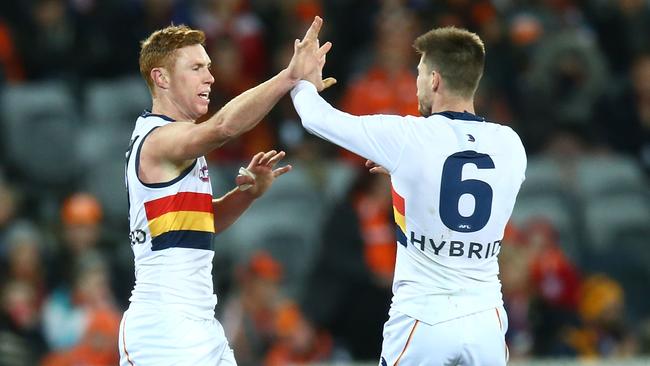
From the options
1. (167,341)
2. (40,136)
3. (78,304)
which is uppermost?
(40,136)

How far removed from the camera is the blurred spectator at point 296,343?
1141 centimetres

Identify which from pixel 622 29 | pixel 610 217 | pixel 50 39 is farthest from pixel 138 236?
pixel 622 29

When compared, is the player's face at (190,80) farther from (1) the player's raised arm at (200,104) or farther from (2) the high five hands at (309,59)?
(2) the high five hands at (309,59)

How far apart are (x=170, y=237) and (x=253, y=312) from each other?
4578 mm

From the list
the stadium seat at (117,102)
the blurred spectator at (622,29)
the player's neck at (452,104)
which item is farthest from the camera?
the blurred spectator at (622,29)

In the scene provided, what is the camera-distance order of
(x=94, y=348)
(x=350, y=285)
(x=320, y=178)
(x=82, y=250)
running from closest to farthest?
1. (x=94, y=348)
2. (x=350, y=285)
3. (x=82, y=250)
4. (x=320, y=178)

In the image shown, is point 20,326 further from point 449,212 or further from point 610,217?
point 610,217

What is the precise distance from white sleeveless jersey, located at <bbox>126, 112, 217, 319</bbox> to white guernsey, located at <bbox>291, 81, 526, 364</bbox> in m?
0.74

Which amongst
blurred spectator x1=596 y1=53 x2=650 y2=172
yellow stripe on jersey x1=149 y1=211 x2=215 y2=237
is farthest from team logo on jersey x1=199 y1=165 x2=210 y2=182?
blurred spectator x1=596 y1=53 x2=650 y2=172

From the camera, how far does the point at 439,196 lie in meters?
6.89

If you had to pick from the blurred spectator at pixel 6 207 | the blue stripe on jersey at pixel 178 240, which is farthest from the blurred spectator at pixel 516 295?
the blue stripe on jersey at pixel 178 240

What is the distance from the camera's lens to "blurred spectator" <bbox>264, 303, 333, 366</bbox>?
11.4m

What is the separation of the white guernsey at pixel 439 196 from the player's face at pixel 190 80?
0.56 metres

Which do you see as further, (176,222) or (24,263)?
(24,263)
